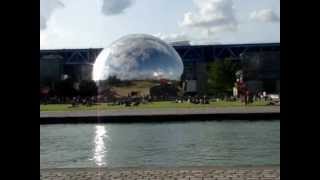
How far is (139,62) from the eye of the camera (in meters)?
60.2

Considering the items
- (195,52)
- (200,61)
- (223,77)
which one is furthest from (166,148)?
(195,52)

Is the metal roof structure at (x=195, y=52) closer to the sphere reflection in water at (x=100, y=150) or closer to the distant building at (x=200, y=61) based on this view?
the distant building at (x=200, y=61)

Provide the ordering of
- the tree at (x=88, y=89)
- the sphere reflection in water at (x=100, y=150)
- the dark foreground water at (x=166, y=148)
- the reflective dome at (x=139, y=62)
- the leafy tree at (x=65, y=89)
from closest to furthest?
1. the dark foreground water at (x=166, y=148)
2. the sphere reflection in water at (x=100, y=150)
3. the tree at (x=88, y=89)
4. the leafy tree at (x=65, y=89)
5. the reflective dome at (x=139, y=62)

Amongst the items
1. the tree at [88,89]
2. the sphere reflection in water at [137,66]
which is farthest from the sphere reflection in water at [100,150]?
the sphere reflection in water at [137,66]

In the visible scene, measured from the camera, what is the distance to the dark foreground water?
32.9 feet

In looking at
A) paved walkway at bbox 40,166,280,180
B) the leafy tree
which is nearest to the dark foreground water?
paved walkway at bbox 40,166,280,180

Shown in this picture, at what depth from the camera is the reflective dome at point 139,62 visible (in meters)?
60.0

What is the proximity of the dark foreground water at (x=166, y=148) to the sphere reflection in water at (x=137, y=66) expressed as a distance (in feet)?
134

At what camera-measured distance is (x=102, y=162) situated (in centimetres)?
995

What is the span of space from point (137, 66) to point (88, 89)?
19.2 feet
